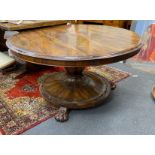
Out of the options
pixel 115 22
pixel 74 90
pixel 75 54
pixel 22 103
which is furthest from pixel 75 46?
pixel 115 22

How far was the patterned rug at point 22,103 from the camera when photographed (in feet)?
5.48

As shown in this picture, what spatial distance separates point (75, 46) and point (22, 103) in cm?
81

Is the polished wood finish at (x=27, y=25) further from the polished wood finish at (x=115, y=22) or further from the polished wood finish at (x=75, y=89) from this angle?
the polished wood finish at (x=115, y=22)

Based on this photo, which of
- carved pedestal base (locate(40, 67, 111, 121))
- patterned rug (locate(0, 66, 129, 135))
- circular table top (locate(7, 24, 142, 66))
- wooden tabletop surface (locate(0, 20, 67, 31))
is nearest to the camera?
circular table top (locate(7, 24, 142, 66))

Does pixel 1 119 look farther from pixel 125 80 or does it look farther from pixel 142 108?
pixel 125 80

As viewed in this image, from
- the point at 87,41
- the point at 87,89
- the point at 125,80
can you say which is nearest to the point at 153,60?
the point at 125,80

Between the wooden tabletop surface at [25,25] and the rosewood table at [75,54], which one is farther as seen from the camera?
the wooden tabletop surface at [25,25]

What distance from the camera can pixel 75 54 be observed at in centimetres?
136

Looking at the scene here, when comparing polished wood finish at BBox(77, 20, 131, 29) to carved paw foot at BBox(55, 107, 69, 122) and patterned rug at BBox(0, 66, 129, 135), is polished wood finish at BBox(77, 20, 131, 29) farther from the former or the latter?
carved paw foot at BBox(55, 107, 69, 122)

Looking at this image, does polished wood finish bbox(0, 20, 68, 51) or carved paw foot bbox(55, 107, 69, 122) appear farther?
polished wood finish bbox(0, 20, 68, 51)

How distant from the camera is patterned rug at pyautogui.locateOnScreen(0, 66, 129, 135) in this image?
1.67 m

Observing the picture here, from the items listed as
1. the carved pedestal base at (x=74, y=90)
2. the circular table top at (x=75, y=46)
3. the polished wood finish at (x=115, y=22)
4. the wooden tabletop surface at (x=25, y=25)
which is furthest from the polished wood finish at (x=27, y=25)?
the polished wood finish at (x=115, y=22)

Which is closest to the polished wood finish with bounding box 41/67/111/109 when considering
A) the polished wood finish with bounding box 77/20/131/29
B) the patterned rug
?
the patterned rug

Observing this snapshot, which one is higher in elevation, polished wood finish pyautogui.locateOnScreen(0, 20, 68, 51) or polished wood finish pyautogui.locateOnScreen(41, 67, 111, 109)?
polished wood finish pyautogui.locateOnScreen(0, 20, 68, 51)
